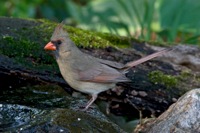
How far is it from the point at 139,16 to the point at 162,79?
7.77ft

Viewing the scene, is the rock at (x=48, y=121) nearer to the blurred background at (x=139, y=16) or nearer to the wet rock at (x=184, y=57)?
the wet rock at (x=184, y=57)

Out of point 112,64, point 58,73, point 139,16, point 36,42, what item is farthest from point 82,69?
point 139,16

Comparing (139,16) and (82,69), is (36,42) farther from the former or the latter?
(139,16)

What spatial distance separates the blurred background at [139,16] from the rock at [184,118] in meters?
2.47

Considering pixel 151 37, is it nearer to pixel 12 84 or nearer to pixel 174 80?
pixel 174 80

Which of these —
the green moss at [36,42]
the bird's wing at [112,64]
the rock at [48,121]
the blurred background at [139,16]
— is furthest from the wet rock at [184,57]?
the rock at [48,121]

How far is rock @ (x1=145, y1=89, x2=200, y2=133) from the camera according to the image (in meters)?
4.27

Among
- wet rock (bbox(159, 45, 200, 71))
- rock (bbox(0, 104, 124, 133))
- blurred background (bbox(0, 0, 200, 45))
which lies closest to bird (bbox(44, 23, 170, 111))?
rock (bbox(0, 104, 124, 133))

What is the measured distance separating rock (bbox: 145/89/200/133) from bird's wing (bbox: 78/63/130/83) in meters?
0.48

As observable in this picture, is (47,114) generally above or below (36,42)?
below

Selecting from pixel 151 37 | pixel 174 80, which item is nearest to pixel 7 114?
pixel 174 80

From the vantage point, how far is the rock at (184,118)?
4.27 metres

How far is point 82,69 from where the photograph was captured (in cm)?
473

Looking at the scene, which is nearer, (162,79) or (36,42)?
(36,42)
